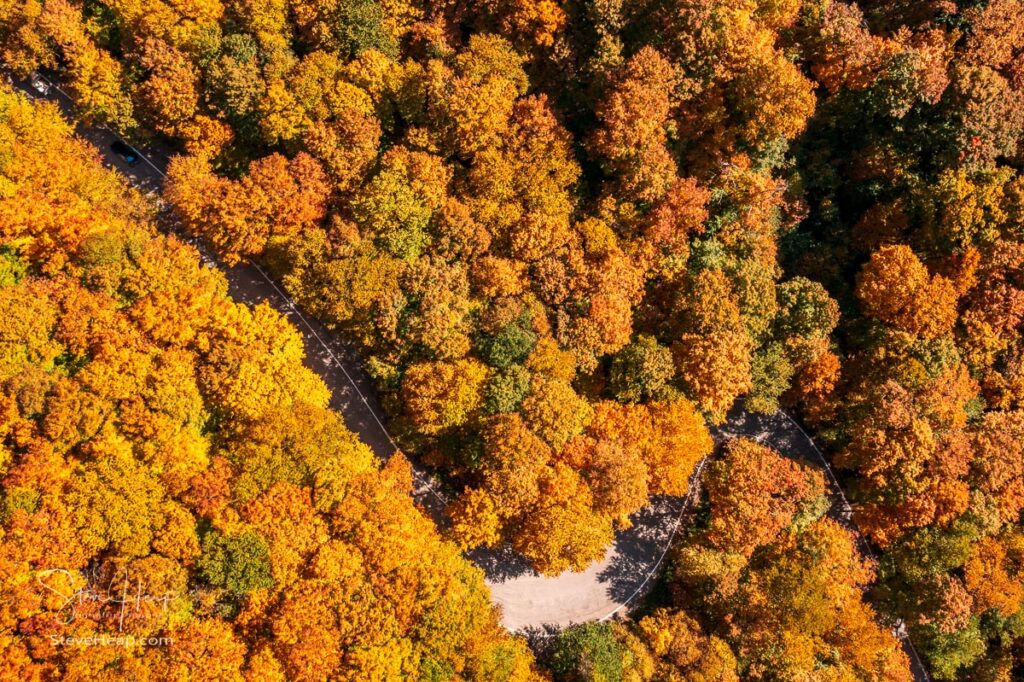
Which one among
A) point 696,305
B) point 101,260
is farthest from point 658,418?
point 101,260

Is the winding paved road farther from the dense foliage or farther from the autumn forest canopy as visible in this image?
the dense foliage

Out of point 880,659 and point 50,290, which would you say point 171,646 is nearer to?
point 50,290

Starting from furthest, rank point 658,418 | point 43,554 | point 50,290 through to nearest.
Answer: point 658,418
point 50,290
point 43,554

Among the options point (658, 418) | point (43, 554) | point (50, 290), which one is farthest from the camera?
point (658, 418)

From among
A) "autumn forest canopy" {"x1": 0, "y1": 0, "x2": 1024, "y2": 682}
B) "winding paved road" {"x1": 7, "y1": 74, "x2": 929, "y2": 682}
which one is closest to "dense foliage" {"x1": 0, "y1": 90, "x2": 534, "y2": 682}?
"autumn forest canopy" {"x1": 0, "y1": 0, "x2": 1024, "y2": 682}

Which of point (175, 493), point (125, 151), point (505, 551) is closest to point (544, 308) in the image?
point (505, 551)

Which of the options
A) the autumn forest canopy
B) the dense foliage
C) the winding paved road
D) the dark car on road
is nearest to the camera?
the dense foliage
